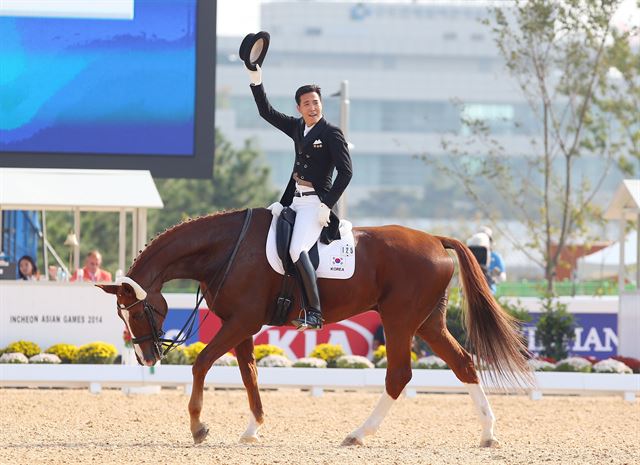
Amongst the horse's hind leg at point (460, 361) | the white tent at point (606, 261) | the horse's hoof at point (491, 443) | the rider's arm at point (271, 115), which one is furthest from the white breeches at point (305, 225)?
the white tent at point (606, 261)

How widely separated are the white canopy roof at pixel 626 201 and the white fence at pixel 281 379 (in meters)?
2.70

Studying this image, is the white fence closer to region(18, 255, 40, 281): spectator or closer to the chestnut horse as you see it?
region(18, 255, 40, 281): spectator

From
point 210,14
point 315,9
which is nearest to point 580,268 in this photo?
point 210,14

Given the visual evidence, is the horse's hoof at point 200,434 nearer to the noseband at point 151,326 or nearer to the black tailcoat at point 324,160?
the noseband at point 151,326

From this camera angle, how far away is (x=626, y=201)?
1759cm

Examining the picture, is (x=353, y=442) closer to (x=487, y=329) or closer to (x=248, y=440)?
(x=248, y=440)

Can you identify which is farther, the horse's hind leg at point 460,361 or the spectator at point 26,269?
the spectator at point 26,269

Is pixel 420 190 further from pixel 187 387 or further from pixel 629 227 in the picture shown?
pixel 187 387

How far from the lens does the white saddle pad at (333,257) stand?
9477 mm

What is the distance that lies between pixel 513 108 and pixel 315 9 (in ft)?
Result: 95.3

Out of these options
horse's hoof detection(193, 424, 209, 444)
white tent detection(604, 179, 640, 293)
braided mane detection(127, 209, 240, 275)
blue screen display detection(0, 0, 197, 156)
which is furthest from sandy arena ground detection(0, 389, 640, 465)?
blue screen display detection(0, 0, 197, 156)

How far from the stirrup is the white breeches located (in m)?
0.39

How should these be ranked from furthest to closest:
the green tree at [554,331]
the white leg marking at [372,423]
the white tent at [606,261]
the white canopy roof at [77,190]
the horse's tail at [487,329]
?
the white tent at [606,261] → the white canopy roof at [77,190] → the green tree at [554,331] → the horse's tail at [487,329] → the white leg marking at [372,423]

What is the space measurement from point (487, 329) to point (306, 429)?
210 cm
